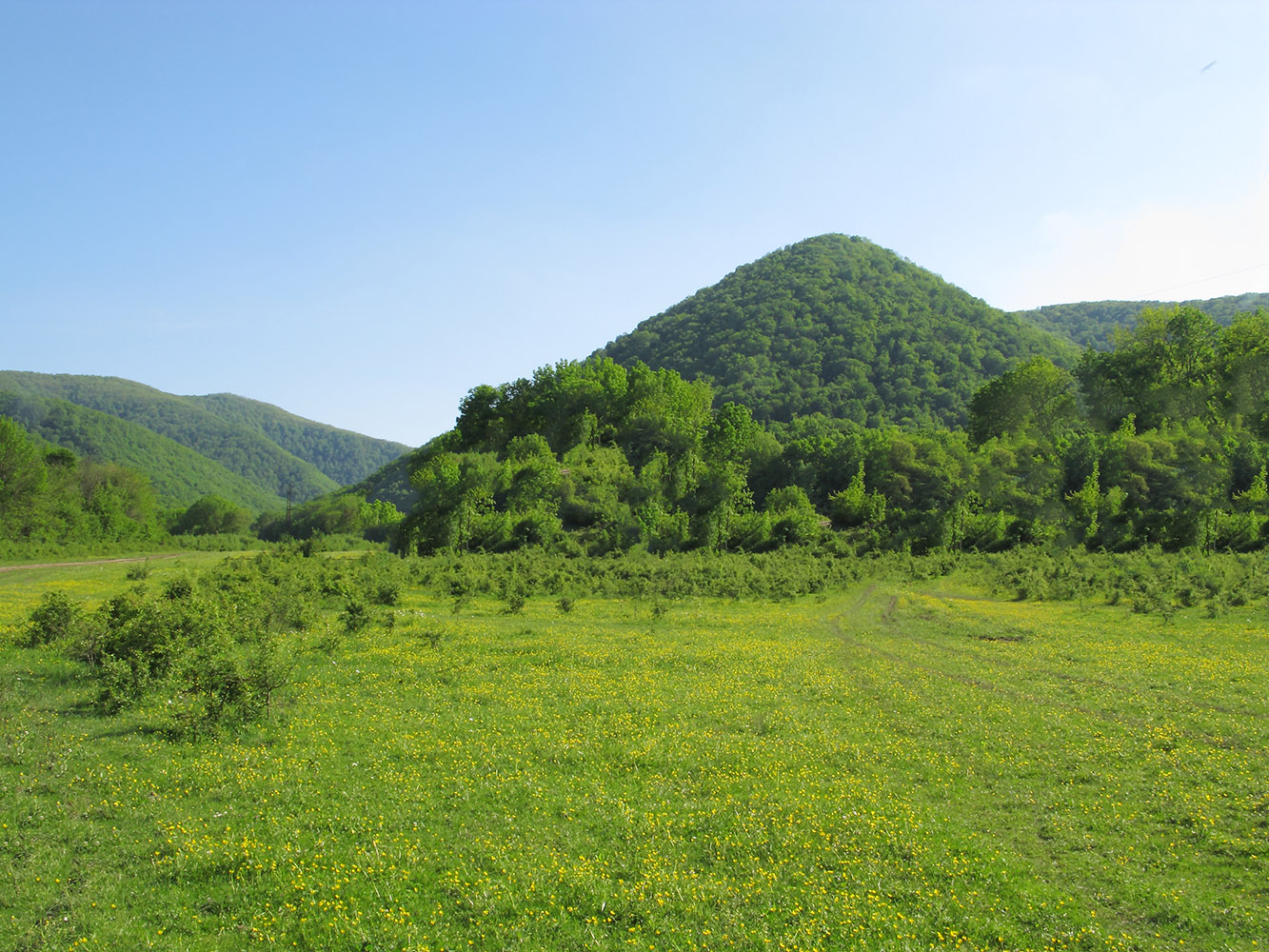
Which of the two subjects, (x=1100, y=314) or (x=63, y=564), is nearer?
(x=63, y=564)

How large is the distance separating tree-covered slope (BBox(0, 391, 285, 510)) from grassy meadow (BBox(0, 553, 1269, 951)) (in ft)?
514

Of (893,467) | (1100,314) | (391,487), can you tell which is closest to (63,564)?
(893,467)

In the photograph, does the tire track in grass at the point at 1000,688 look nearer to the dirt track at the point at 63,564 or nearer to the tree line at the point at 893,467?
the tree line at the point at 893,467

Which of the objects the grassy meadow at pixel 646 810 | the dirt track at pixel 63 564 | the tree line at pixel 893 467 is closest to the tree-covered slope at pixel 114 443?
the dirt track at pixel 63 564

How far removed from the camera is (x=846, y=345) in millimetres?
127750

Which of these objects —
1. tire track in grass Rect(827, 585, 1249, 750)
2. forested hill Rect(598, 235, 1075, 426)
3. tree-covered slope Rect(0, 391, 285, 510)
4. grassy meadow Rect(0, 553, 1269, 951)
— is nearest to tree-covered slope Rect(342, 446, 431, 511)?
tree-covered slope Rect(0, 391, 285, 510)

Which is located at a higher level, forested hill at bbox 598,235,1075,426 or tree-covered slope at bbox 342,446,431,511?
forested hill at bbox 598,235,1075,426

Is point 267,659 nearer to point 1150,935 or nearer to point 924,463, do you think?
point 1150,935

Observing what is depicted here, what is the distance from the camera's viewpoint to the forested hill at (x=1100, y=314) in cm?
15262

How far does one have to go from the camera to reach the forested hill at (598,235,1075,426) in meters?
117

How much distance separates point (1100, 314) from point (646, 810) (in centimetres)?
20761

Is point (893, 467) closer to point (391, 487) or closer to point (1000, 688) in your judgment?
point (1000, 688)

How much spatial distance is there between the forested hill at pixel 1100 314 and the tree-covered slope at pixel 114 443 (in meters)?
180

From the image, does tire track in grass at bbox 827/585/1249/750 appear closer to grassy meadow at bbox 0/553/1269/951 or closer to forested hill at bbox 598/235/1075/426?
grassy meadow at bbox 0/553/1269/951
